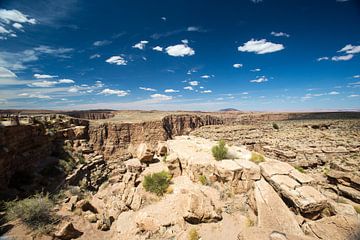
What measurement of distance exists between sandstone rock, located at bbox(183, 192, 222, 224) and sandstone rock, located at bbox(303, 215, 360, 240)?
3.16 meters

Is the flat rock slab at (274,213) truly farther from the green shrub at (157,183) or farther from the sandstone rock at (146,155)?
the sandstone rock at (146,155)

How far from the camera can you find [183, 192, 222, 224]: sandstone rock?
7.17 meters

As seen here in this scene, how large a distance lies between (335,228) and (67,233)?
941cm

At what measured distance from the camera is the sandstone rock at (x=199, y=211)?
7172 mm

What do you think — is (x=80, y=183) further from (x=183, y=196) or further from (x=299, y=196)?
(x=299, y=196)

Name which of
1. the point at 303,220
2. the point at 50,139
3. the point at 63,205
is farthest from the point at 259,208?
the point at 50,139

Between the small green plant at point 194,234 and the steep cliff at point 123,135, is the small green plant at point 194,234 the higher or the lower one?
the higher one

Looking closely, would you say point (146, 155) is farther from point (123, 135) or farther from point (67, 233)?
point (123, 135)

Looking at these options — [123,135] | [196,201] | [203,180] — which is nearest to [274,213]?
[196,201]

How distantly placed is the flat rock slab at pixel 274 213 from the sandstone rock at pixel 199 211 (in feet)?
5.58

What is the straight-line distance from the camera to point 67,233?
7.06 metres

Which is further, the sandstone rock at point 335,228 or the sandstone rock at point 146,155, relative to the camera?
the sandstone rock at point 146,155

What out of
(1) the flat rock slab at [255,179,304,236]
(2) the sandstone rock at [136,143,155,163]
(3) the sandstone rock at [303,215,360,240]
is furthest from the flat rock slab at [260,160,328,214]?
(2) the sandstone rock at [136,143,155,163]

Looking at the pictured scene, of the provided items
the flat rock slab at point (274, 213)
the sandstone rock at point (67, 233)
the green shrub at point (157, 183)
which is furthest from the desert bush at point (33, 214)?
the flat rock slab at point (274, 213)
